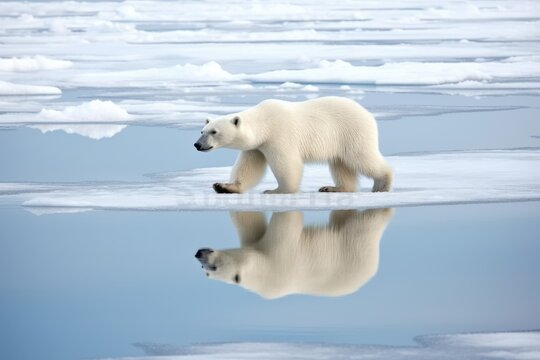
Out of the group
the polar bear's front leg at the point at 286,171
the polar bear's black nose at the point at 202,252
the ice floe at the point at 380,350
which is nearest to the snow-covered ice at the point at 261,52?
the polar bear's front leg at the point at 286,171

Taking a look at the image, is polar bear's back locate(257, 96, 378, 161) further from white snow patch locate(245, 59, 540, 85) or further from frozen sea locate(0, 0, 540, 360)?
white snow patch locate(245, 59, 540, 85)

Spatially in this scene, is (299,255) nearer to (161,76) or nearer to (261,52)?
(161,76)

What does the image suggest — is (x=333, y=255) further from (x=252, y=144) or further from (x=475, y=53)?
(x=475, y=53)

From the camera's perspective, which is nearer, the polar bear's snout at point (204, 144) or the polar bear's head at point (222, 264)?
the polar bear's head at point (222, 264)

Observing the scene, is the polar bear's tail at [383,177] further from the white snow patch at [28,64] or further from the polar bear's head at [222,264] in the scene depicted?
the white snow patch at [28,64]

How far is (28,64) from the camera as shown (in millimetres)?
14492

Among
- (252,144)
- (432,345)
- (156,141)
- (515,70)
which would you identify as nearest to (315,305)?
(432,345)

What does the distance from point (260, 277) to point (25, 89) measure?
823 centimetres

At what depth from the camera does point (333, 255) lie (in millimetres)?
4527

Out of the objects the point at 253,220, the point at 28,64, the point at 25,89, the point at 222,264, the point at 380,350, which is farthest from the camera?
the point at 28,64

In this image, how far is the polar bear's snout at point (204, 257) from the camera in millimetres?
4422

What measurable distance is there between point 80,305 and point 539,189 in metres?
2.94

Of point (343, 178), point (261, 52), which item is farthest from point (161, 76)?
point (343, 178)

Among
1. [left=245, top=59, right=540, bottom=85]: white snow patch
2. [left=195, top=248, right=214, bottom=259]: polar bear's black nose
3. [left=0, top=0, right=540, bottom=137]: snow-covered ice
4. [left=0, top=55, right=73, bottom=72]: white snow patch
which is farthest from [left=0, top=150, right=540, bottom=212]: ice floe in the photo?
[left=0, top=55, right=73, bottom=72]: white snow patch
